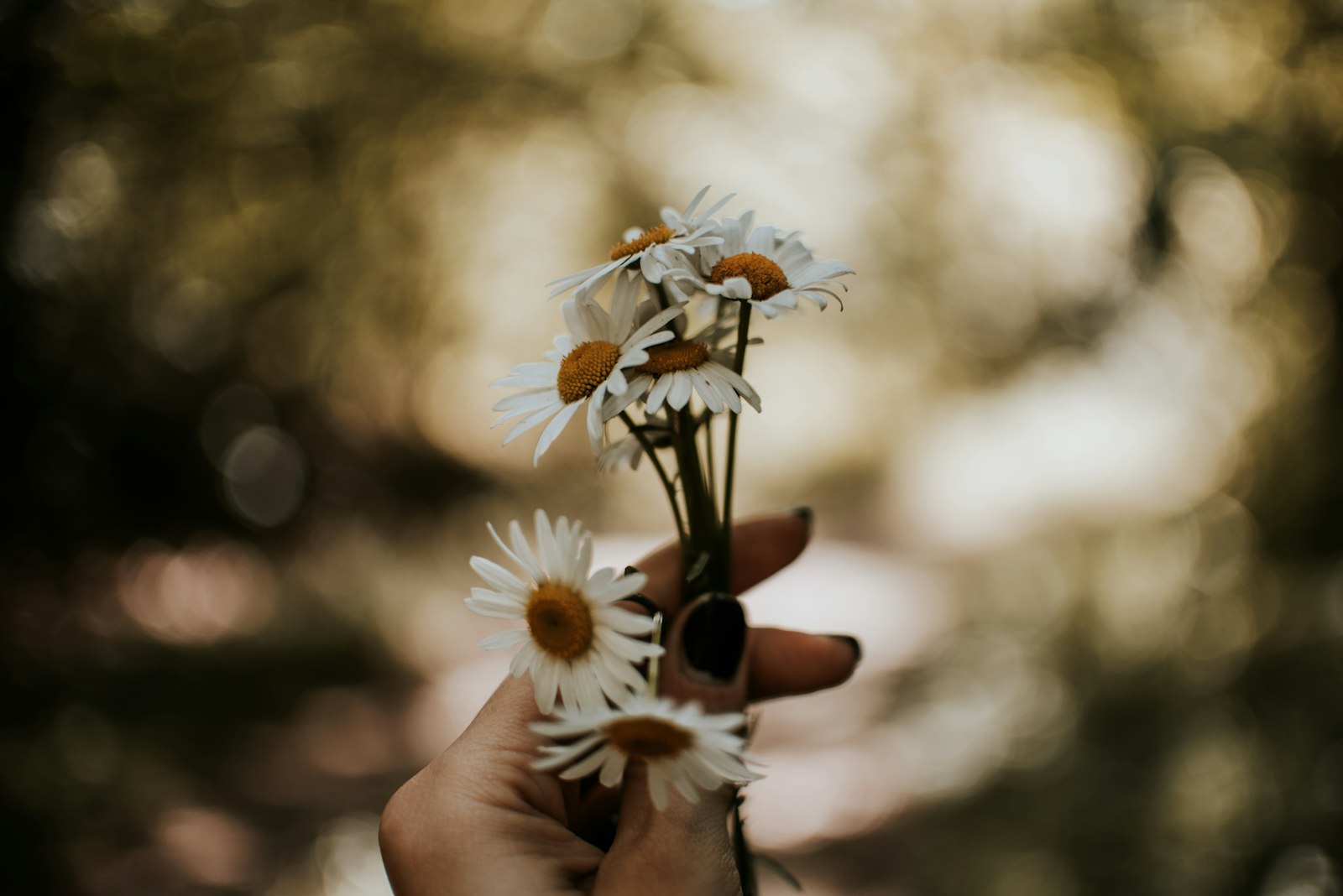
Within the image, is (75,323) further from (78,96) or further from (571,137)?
(571,137)

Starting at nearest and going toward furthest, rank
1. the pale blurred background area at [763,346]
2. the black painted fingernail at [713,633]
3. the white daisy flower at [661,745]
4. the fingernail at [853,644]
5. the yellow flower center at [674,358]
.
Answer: the white daisy flower at [661,745]
the yellow flower center at [674,358]
the black painted fingernail at [713,633]
the fingernail at [853,644]
the pale blurred background area at [763,346]

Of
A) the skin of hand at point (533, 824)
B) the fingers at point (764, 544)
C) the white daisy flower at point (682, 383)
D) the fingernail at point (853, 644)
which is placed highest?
the white daisy flower at point (682, 383)

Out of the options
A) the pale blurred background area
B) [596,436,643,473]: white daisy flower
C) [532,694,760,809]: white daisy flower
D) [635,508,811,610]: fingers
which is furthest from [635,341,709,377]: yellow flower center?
the pale blurred background area

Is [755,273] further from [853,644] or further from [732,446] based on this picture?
[853,644]

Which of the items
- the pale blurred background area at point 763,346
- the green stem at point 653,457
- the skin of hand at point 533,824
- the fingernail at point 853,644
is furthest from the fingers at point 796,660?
the pale blurred background area at point 763,346

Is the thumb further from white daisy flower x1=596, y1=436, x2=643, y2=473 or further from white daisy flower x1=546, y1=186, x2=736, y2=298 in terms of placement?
white daisy flower x1=546, y1=186, x2=736, y2=298

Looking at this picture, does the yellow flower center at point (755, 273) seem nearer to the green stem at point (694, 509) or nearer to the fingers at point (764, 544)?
the green stem at point (694, 509)

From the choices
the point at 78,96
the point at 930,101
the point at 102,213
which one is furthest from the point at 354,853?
the point at 930,101

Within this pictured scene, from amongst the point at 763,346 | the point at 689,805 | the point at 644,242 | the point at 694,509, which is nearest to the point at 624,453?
the point at 694,509
